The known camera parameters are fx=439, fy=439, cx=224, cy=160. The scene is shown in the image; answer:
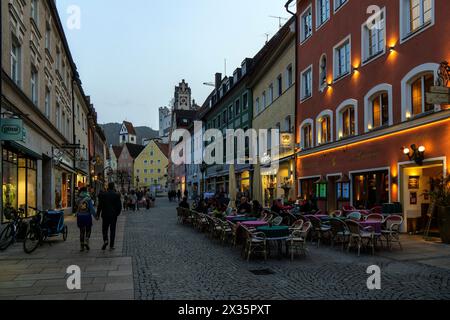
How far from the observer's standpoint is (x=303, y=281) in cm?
781

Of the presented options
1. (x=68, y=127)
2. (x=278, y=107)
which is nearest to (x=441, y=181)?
(x=278, y=107)

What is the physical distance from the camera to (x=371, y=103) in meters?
17.1

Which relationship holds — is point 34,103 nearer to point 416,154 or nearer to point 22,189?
point 22,189

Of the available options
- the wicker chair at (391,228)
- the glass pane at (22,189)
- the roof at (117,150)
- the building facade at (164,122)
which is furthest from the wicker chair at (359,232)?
the roof at (117,150)

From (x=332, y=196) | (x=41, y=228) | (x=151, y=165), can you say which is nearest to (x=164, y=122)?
(x=151, y=165)

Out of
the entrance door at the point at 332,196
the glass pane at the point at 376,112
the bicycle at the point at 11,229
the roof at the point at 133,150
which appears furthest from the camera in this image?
the roof at the point at 133,150

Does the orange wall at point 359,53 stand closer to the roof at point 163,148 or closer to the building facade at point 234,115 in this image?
the building facade at point 234,115

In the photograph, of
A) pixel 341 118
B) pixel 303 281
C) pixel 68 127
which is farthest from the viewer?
pixel 68 127

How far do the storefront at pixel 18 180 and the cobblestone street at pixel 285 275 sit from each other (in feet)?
14.4

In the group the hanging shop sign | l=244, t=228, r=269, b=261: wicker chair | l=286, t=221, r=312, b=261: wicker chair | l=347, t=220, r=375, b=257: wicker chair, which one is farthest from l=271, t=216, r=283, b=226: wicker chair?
the hanging shop sign

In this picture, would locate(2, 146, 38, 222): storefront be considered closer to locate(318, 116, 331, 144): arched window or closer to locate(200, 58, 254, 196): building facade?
locate(318, 116, 331, 144): arched window

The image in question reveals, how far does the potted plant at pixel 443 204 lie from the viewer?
38.4 ft

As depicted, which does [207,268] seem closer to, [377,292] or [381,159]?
[377,292]

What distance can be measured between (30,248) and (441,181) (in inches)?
438
